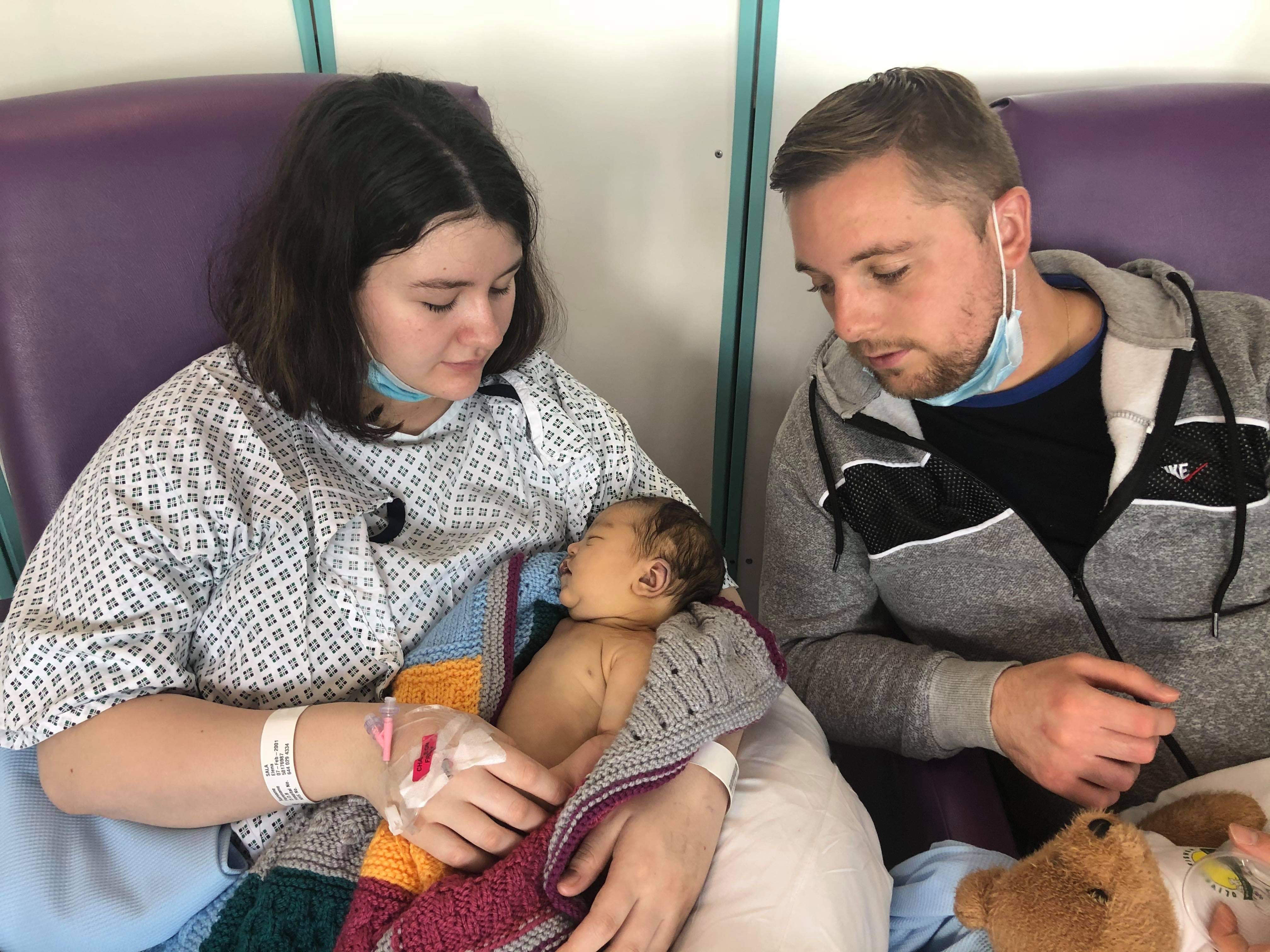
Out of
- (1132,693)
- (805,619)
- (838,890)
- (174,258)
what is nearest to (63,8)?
(174,258)

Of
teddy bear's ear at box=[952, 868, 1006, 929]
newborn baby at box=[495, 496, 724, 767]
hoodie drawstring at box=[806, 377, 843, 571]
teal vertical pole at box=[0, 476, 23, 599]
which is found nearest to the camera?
teddy bear's ear at box=[952, 868, 1006, 929]

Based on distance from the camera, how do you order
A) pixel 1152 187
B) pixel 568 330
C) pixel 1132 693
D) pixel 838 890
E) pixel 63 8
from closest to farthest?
pixel 838 890 → pixel 1132 693 → pixel 1152 187 → pixel 63 8 → pixel 568 330

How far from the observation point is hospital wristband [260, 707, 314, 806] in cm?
101

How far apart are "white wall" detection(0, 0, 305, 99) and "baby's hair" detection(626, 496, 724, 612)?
1.05 m

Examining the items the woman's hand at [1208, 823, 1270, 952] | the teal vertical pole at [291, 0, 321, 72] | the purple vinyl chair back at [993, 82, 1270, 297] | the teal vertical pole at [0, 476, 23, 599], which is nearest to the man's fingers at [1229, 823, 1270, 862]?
the woman's hand at [1208, 823, 1270, 952]

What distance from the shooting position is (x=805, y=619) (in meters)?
1.46

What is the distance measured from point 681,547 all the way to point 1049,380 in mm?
602

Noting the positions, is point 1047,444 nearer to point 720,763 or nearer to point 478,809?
point 720,763

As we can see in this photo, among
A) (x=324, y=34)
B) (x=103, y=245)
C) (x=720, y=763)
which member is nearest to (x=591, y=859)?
(x=720, y=763)

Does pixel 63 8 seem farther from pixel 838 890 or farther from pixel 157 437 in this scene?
pixel 838 890

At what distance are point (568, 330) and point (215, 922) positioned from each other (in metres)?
1.28

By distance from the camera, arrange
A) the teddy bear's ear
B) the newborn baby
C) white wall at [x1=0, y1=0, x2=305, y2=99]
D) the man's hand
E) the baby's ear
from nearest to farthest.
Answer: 1. the teddy bear's ear
2. the man's hand
3. the newborn baby
4. the baby's ear
5. white wall at [x1=0, y1=0, x2=305, y2=99]

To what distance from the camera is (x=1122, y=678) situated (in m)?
1.08

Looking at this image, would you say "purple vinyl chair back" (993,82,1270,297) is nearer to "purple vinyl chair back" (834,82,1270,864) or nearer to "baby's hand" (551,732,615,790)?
"purple vinyl chair back" (834,82,1270,864)
